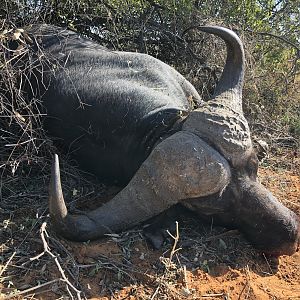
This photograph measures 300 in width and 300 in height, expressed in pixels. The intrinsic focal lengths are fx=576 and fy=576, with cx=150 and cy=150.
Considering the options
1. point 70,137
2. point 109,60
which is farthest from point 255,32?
point 70,137

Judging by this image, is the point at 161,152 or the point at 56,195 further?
the point at 161,152

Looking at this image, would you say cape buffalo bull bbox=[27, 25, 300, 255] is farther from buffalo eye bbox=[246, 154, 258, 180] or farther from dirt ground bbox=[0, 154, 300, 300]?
dirt ground bbox=[0, 154, 300, 300]

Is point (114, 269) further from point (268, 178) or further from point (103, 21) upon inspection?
point (103, 21)

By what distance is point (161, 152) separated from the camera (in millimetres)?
3449

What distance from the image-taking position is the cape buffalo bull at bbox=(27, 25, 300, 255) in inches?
135

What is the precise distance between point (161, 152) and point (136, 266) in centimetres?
76

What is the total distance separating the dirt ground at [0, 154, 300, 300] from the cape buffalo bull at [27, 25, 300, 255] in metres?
0.18

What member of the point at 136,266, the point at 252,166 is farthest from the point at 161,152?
the point at 136,266

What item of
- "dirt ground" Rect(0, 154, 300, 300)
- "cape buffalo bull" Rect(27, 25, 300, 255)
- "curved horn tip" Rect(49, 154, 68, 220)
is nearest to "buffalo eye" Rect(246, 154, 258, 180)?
"cape buffalo bull" Rect(27, 25, 300, 255)

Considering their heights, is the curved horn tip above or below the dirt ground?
above

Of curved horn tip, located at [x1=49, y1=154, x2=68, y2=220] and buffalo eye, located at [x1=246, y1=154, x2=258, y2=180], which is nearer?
curved horn tip, located at [x1=49, y1=154, x2=68, y2=220]

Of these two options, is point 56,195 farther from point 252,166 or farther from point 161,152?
point 252,166

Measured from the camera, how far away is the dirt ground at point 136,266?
3391mm

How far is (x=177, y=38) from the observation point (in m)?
6.10
